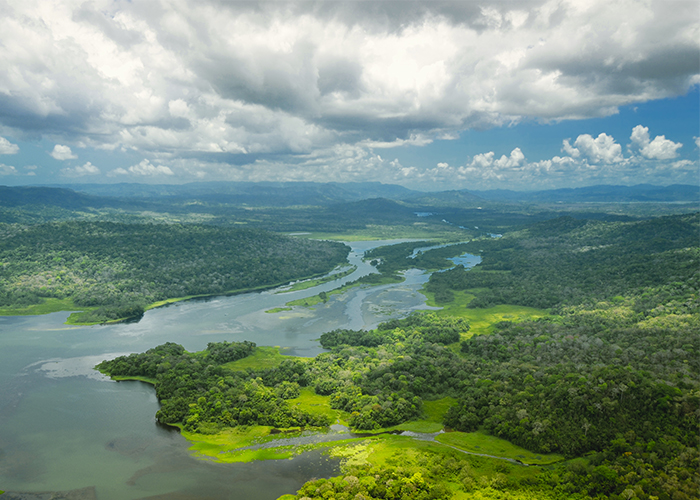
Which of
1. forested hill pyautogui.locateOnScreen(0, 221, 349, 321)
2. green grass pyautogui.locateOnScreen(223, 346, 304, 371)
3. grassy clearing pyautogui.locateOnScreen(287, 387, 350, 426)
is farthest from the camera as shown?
forested hill pyautogui.locateOnScreen(0, 221, 349, 321)

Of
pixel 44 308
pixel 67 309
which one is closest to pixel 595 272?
pixel 67 309

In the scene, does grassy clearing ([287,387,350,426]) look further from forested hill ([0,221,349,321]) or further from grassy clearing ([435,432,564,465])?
forested hill ([0,221,349,321])

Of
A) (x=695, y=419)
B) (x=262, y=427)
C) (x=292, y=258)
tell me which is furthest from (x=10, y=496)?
(x=292, y=258)

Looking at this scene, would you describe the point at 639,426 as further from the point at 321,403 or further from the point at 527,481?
the point at 321,403

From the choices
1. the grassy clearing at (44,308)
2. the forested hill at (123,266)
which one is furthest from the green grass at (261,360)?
the grassy clearing at (44,308)

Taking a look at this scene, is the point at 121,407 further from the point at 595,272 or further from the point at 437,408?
the point at 595,272

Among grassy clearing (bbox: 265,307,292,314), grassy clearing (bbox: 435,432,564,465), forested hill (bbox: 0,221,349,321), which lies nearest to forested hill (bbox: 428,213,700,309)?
grassy clearing (bbox: 265,307,292,314)
